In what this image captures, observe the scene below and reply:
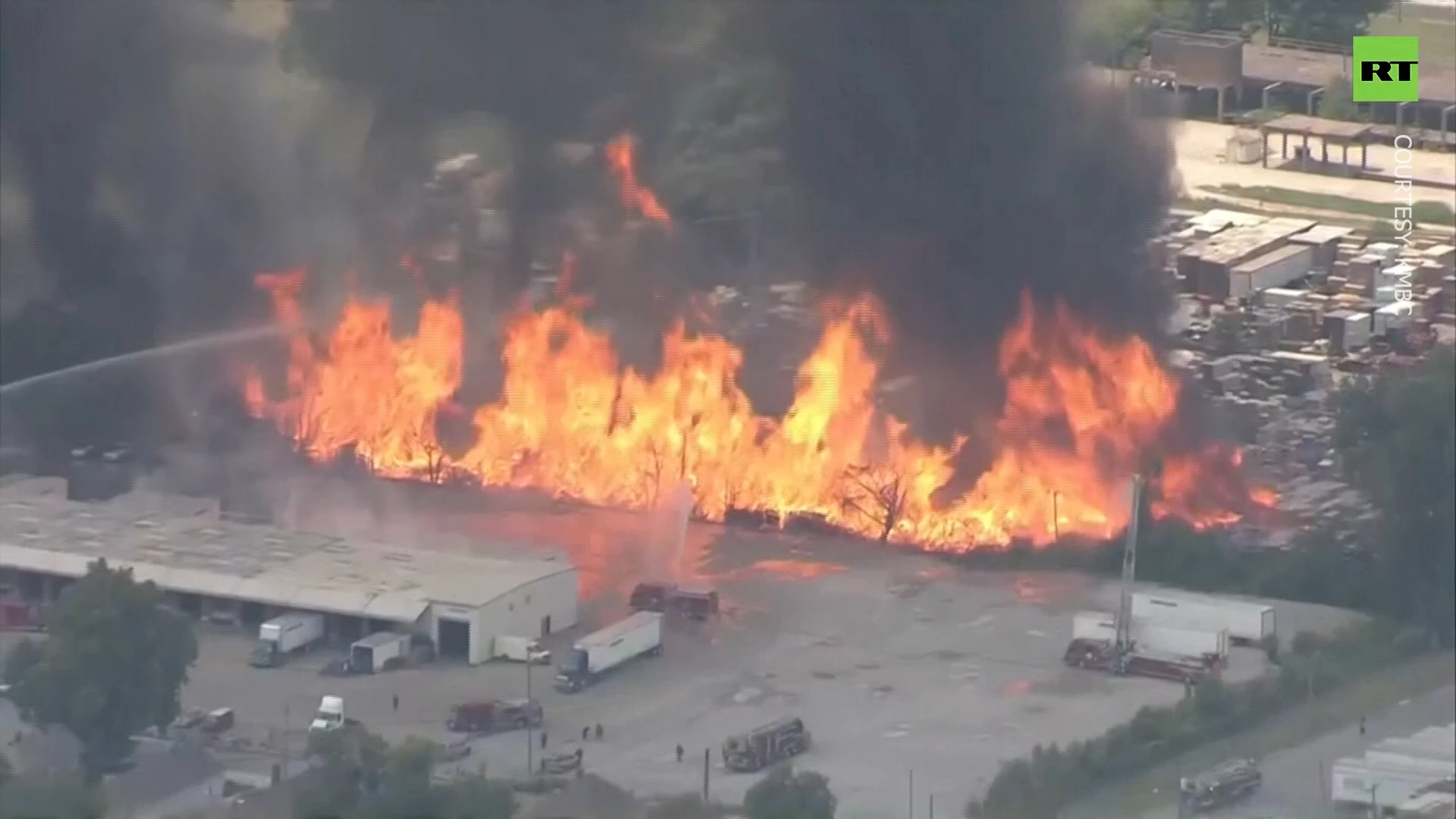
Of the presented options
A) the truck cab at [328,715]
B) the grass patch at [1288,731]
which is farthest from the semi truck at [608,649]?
the grass patch at [1288,731]

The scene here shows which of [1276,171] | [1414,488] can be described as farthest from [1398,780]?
[1276,171]

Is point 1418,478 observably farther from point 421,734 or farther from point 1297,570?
point 421,734

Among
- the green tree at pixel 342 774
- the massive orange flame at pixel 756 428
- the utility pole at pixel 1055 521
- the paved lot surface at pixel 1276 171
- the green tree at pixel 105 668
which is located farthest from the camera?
the paved lot surface at pixel 1276 171

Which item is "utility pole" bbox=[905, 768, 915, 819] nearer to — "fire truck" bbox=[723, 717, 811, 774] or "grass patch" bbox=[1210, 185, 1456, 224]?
"fire truck" bbox=[723, 717, 811, 774]

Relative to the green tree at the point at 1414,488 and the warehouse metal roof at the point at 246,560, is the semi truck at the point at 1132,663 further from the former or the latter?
the warehouse metal roof at the point at 246,560

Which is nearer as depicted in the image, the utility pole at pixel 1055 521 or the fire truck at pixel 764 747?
the fire truck at pixel 764 747

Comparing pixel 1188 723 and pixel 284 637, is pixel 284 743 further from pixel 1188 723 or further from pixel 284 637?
pixel 1188 723
